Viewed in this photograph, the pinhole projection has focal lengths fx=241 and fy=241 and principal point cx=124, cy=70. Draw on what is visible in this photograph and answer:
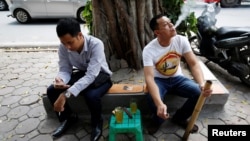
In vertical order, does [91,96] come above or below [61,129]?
above

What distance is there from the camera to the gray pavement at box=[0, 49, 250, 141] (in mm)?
2961

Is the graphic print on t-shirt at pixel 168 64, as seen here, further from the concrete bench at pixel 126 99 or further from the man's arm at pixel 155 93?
the concrete bench at pixel 126 99

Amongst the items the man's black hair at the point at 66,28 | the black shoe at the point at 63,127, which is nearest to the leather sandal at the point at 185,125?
the black shoe at the point at 63,127

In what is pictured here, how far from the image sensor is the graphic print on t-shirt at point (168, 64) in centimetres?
273

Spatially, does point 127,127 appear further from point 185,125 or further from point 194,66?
point 194,66

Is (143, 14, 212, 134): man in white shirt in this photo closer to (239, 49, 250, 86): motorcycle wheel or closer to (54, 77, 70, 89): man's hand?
(54, 77, 70, 89): man's hand

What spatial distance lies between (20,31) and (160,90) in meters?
7.10

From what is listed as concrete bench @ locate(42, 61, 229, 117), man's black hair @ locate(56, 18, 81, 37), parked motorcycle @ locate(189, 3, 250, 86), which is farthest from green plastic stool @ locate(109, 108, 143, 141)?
parked motorcycle @ locate(189, 3, 250, 86)

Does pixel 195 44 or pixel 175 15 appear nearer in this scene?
pixel 175 15

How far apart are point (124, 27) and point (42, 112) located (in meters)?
1.70

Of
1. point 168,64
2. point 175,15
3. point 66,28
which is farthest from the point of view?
point 175,15

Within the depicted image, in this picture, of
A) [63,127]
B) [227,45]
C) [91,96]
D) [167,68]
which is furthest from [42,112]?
[227,45]

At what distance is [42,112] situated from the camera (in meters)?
3.44

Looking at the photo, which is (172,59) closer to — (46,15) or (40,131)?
(40,131)
